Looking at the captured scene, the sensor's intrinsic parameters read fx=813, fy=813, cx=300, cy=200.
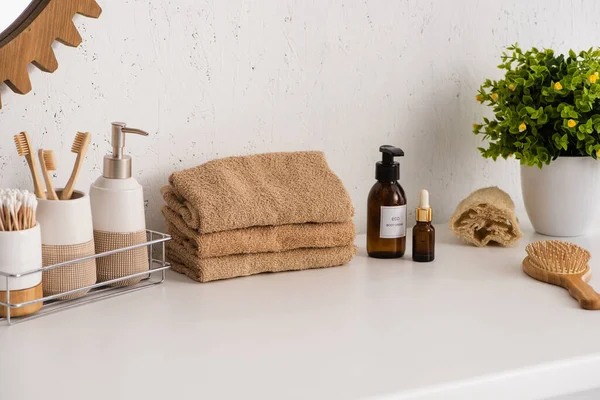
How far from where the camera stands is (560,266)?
1176mm

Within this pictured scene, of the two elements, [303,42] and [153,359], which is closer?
[153,359]

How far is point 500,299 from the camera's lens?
112 cm

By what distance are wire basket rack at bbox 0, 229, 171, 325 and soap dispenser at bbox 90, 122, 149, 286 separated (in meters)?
0.01

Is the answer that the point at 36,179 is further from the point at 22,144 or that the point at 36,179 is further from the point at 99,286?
the point at 99,286

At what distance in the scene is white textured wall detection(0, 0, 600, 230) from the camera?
3.86 ft

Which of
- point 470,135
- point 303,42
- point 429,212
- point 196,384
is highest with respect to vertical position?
point 303,42

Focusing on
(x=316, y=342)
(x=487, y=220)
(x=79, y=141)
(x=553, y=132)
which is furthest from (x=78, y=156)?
(x=553, y=132)

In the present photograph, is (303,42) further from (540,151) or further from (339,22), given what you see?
(540,151)

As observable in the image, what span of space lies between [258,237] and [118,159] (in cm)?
23

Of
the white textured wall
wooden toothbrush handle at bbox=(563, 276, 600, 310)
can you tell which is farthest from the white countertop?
the white textured wall

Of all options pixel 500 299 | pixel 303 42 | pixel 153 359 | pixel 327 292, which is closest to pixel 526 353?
pixel 500 299

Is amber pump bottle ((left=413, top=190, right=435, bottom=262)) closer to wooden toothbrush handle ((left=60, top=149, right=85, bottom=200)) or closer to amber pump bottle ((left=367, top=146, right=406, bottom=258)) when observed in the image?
amber pump bottle ((left=367, top=146, right=406, bottom=258))

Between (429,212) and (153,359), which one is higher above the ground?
(429,212)

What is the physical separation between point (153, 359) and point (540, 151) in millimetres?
784
